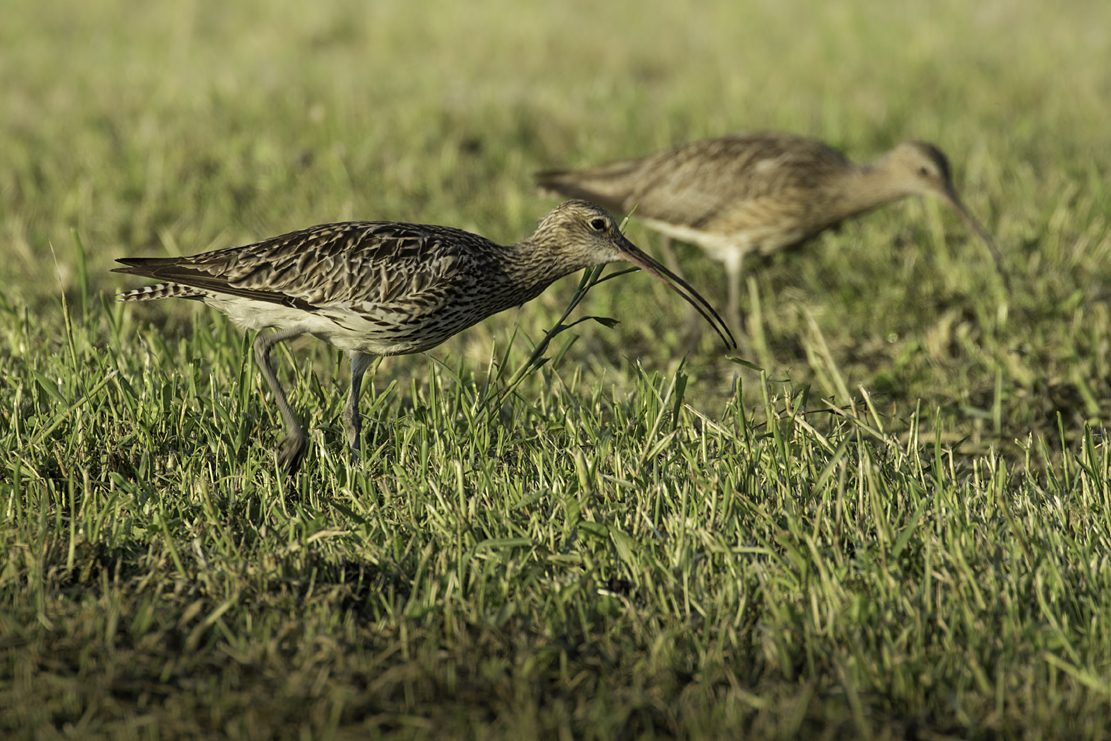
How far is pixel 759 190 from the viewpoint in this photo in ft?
22.4

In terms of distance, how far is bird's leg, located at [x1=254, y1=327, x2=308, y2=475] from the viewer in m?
4.17

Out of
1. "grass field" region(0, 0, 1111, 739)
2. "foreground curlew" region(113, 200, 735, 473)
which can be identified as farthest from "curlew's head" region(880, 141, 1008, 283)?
"foreground curlew" region(113, 200, 735, 473)

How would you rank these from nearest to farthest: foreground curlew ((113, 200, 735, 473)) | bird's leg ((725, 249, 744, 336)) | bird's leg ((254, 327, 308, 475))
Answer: bird's leg ((254, 327, 308, 475)) → foreground curlew ((113, 200, 735, 473)) → bird's leg ((725, 249, 744, 336))

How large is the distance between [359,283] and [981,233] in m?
3.90

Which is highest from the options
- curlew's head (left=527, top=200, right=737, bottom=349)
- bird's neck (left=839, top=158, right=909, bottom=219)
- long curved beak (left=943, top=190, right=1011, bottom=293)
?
bird's neck (left=839, top=158, right=909, bottom=219)

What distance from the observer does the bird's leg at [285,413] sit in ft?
13.7

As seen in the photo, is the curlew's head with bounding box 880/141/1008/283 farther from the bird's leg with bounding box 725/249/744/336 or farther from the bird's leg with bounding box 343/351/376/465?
the bird's leg with bounding box 343/351/376/465

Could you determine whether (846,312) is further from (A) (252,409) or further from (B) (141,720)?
(B) (141,720)

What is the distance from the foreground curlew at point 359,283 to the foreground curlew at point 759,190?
2.27 metres

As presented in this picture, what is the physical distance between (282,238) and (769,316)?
314 centimetres

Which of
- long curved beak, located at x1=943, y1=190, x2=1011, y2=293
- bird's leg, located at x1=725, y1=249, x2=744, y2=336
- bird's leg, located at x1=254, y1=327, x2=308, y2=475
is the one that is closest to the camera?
bird's leg, located at x1=254, y1=327, x2=308, y2=475

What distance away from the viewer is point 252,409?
4535 millimetres

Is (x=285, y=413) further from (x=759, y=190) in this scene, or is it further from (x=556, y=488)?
(x=759, y=190)

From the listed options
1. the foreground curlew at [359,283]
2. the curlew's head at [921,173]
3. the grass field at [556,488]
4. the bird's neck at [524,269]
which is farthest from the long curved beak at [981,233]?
the bird's neck at [524,269]
